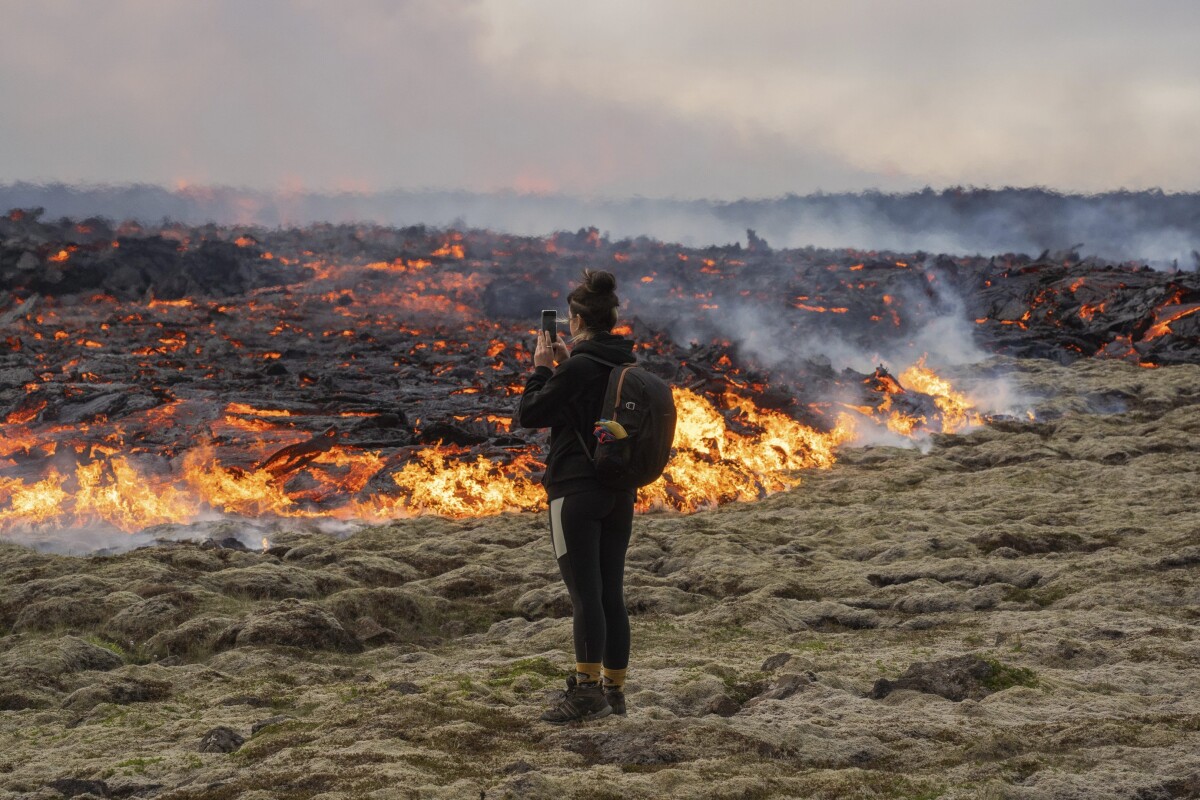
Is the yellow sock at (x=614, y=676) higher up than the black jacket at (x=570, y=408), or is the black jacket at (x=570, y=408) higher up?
the black jacket at (x=570, y=408)

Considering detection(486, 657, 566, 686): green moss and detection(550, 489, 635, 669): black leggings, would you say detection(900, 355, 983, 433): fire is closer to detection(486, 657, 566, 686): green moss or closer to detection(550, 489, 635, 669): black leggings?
detection(486, 657, 566, 686): green moss

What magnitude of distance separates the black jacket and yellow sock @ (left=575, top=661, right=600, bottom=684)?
992 mm

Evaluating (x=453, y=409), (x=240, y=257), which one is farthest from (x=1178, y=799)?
(x=240, y=257)

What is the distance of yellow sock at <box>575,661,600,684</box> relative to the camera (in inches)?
248

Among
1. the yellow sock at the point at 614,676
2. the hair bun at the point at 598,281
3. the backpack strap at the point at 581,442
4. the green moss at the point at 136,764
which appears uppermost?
the hair bun at the point at 598,281

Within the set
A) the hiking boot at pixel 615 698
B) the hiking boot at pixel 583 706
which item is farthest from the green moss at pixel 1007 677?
the hiking boot at pixel 583 706

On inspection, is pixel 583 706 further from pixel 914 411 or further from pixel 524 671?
pixel 914 411

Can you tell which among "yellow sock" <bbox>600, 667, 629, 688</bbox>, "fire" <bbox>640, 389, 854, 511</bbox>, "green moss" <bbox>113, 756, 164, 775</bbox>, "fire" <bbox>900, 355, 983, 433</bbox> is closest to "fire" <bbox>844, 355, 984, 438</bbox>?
"fire" <bbox>900, 355, 983, 433</bbox>

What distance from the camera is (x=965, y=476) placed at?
18.0 m

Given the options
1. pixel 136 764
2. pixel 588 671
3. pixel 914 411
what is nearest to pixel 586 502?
pixel 588 671

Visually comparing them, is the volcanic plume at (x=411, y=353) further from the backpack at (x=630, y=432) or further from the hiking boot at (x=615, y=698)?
the backpack at (x=630, y=432)

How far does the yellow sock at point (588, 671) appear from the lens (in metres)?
6.29

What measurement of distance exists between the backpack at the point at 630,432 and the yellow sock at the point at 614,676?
1111mm

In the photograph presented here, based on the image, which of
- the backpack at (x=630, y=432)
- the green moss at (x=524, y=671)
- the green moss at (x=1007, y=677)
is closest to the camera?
the backpack at (x=630, y=432)
